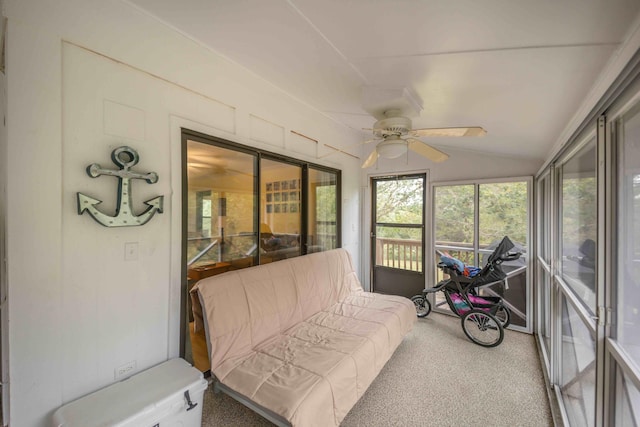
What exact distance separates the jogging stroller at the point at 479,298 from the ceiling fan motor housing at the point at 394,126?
1976 mm

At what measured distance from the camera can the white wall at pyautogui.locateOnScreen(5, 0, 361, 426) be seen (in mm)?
1315

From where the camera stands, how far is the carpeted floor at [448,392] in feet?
6.13

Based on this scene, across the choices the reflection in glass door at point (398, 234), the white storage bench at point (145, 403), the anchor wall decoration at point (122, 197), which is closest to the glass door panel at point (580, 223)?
the reflection in glass door at point (398, 234)

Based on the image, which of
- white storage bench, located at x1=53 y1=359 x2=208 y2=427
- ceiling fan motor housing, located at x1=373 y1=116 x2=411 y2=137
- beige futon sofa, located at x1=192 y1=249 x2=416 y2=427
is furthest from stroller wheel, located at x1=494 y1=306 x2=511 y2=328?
white storage bench, located at x1=53 y1=359 x2=208 y2=427

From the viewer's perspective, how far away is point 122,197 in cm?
163

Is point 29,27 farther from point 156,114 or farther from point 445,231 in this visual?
point 445,231

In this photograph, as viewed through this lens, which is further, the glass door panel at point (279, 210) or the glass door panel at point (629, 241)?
the glass door panel at point (279, 210)

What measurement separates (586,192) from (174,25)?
112 inches

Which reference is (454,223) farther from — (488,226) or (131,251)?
(131,251)

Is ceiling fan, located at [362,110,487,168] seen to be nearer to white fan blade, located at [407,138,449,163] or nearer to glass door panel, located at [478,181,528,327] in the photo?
white fan blade, located at [407,138,449,163]

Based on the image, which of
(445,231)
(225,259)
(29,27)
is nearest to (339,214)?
(445,231)

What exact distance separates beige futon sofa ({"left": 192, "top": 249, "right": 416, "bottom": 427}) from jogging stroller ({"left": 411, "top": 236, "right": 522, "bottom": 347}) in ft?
2.33

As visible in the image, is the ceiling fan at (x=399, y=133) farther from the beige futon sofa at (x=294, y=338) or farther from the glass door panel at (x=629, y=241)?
→ the beige futon sofa at (x=294, y=338)

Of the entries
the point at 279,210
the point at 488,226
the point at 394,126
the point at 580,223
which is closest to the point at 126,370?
the point at 279,210
